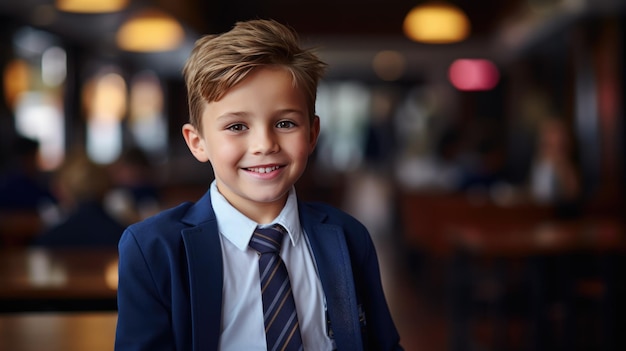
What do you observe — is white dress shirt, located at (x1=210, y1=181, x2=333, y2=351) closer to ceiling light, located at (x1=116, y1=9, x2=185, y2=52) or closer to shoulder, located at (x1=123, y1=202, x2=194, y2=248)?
shoulder, located at (x1=123, y1=202, x2=194, y2=248)

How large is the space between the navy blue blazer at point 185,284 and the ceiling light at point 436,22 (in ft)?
19.4

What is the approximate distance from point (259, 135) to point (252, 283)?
20 cm

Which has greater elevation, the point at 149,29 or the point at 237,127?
the point at 149,29

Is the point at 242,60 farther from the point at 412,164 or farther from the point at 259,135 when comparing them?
the point at 412,164

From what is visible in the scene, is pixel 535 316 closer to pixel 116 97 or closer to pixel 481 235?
pixel 481 235

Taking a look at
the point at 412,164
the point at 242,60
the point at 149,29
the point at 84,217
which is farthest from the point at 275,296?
the point at 412,164

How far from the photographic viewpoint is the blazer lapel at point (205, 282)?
1.04 metres

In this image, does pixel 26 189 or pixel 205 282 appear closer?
pixel 205 282

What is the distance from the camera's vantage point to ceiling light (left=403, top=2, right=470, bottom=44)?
678 cm

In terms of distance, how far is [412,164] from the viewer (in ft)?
34.9

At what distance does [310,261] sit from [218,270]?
0.15 metres

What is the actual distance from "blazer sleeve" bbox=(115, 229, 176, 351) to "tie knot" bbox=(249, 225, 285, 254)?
0.15 meters

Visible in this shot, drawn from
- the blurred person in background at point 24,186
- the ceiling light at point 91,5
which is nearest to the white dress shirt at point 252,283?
the ceiling light at point 91,5

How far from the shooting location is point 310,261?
1.15 metres
